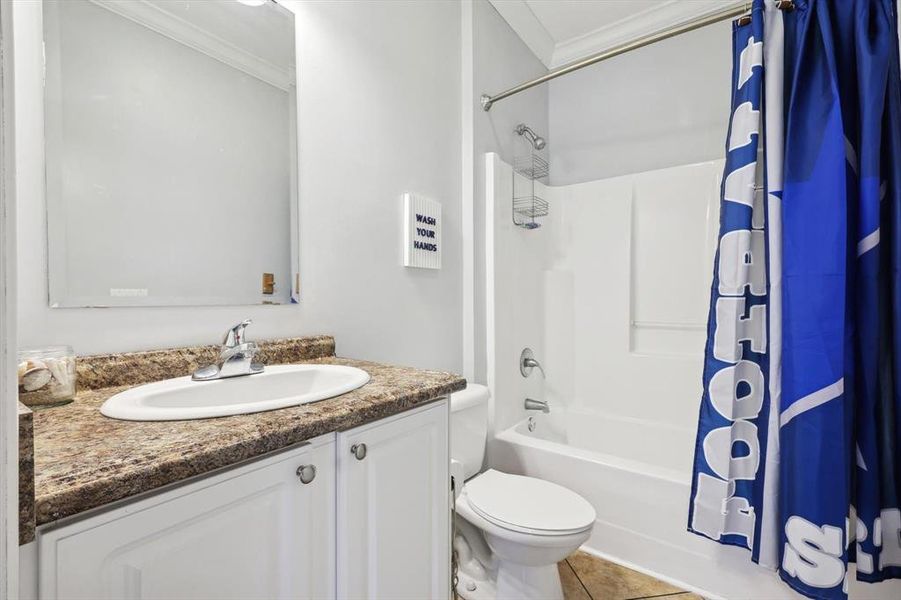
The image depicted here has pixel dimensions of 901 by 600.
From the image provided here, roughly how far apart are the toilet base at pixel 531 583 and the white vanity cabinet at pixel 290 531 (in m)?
0.55

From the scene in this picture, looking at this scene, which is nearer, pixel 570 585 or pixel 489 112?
pixel 570 585

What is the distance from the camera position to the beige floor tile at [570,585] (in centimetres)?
157

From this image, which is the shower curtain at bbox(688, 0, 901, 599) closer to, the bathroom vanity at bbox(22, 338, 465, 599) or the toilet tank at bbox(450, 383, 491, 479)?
the toilet tank at bbox(450, 383, 491, 479)

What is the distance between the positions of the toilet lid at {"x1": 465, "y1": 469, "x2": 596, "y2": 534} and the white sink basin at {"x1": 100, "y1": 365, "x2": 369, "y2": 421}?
0.73 metres

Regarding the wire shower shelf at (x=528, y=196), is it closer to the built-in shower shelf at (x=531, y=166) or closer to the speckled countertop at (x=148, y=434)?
the built-in shower shelf at (x=531, y=166)

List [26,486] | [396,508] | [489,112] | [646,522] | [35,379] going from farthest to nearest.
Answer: [489,112], [646,522], [396,508], [35,379], [26,486]

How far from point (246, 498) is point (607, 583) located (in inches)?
62.0

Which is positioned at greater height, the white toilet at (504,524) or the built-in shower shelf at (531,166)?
the built-in shower shelf at (531,166)

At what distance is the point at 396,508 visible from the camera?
857 mm

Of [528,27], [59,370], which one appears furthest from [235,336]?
[528,27]

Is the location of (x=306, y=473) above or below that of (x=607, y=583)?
above

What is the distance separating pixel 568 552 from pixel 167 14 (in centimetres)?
185

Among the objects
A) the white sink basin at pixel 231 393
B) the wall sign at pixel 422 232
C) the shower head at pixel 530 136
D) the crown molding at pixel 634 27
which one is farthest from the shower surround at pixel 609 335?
the white sink basin at pixel 231 393

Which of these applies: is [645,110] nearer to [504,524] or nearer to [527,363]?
[527,363]
